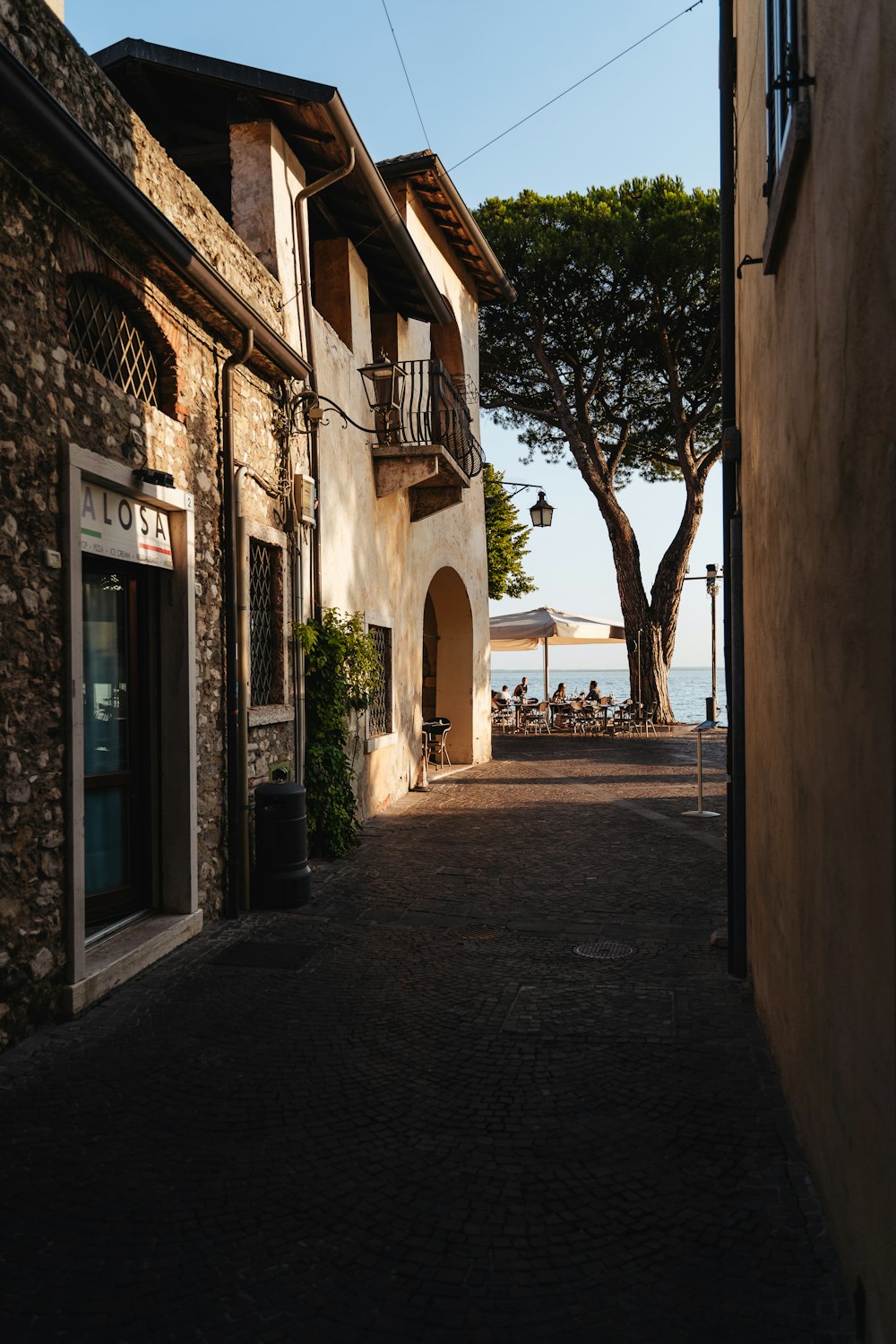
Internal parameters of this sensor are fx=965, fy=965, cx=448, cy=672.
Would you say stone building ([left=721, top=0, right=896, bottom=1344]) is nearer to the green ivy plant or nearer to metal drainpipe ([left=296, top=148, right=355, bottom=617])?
the green ivy plant

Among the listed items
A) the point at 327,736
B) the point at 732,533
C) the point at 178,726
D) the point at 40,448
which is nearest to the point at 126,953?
the point at 178,726

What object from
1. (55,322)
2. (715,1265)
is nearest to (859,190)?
(715,1265)

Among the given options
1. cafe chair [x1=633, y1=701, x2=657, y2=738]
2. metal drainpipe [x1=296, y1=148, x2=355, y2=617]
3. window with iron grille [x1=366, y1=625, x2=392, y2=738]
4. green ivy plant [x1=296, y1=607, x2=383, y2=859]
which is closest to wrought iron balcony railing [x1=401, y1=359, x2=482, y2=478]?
window with iron grille [x1=366, y1=625, x2=392, y2=738]

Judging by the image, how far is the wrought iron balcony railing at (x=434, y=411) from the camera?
12273mm

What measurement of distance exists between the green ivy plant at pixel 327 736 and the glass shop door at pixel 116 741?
2376mm

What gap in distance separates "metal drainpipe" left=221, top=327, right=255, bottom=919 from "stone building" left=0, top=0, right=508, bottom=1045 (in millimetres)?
21

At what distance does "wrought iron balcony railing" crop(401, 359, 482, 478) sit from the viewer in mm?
12273

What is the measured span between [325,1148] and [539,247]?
20744mm

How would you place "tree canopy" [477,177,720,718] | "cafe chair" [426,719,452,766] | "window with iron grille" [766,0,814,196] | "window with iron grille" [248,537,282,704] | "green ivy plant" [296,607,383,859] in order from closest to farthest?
"window with iron grille" [766,0,814,196] → "window with iron grille" [248,537,282,704] → "green ivy plant" [296,607,383,859] → "cafe chair" [426,719,452,766] → "tree canopy" [477,177,720,718]

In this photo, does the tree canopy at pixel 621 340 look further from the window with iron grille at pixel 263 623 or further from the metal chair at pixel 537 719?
the window with iron grille at pixel 263 623

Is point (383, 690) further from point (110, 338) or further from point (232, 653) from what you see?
point (110, 338)

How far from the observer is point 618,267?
2095 cm

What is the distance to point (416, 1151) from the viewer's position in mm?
3506

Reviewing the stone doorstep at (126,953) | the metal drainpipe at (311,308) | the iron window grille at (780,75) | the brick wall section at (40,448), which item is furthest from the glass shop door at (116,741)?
the iron window grille at (780,75)
